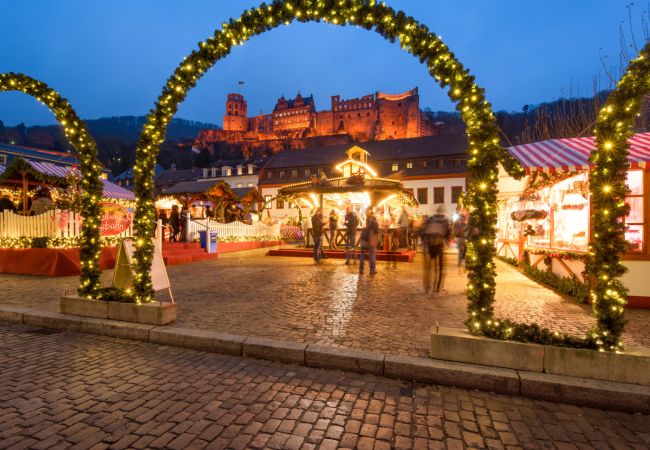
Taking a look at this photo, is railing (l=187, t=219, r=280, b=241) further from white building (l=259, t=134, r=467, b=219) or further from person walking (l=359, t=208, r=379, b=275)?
white building (l=259, t=134, r=467, b=219)

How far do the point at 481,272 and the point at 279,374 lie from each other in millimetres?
2589

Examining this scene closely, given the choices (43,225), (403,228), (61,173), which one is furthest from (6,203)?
(403,228)

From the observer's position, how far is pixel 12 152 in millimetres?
34562

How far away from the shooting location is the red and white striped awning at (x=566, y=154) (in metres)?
6.56

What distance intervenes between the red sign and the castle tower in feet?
353

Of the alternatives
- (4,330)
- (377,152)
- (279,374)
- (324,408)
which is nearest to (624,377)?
(324,408)

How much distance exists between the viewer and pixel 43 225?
9898mm

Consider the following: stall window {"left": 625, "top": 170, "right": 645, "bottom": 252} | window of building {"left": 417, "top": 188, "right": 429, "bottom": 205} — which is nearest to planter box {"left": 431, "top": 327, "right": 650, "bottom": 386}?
stall window {"left": 625, "top": 170, "right": 645, "bottom": 252}

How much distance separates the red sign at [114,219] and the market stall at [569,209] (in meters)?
11.9

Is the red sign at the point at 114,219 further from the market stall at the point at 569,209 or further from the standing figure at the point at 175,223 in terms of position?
the market stall at the point at 569,209

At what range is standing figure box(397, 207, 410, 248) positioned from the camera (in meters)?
16.4

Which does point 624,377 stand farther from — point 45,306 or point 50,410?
point 45,306

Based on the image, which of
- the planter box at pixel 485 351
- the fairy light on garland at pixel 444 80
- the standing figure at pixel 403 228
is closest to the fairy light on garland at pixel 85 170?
the fairy light on garland at pixel 444 80

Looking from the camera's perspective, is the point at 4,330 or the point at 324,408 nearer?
the point at 324,408
